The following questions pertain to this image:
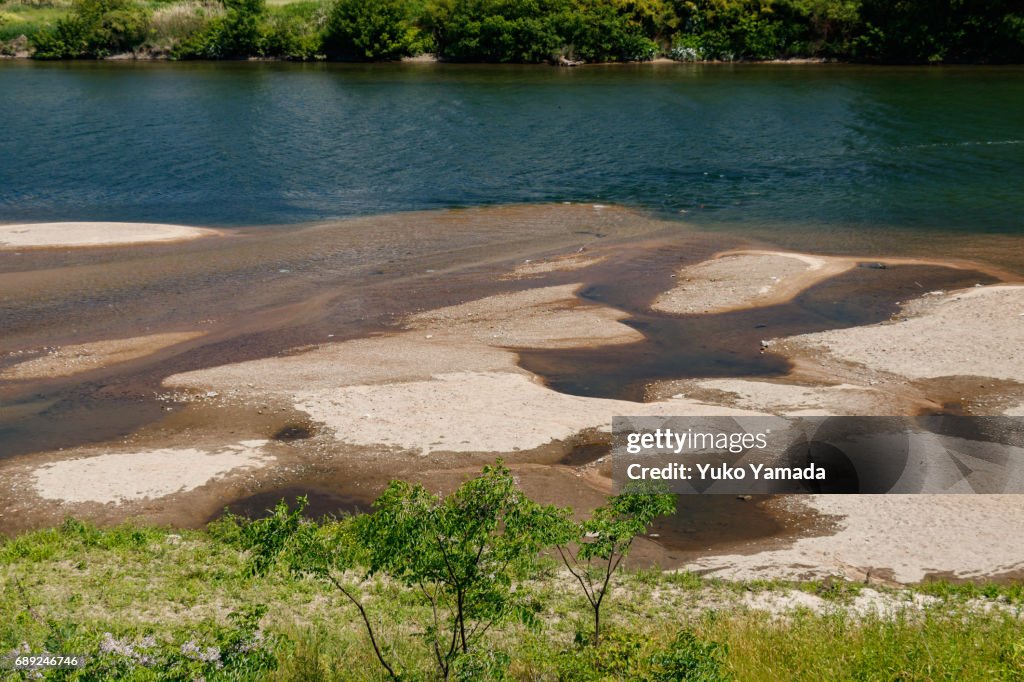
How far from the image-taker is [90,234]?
118 feet

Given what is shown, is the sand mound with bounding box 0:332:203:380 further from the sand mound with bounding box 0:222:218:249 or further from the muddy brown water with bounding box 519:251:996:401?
the sand mound with bounding box 0:222:218:249

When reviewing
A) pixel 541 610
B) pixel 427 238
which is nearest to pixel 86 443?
pixel 541 610

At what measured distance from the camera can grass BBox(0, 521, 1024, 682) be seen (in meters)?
10.3

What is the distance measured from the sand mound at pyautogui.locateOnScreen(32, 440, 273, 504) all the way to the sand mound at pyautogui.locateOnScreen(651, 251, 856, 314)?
13.4 m

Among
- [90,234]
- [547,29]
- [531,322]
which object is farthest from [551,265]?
[547,29]

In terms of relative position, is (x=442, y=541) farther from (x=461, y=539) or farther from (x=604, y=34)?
(x=604, y=34)

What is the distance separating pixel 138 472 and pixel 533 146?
3473 centimetres

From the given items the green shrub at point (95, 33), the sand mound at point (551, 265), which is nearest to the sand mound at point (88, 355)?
the sand mound at point (551, 265)

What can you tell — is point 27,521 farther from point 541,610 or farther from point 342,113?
point 342,113

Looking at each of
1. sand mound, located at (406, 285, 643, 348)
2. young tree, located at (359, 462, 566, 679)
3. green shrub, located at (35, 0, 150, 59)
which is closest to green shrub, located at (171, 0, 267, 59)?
green shrub, located at (35, 0, 150, 59)

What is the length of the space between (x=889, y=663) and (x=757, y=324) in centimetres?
1629

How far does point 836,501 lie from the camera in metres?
16.4

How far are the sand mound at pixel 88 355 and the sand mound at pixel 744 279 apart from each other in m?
13.5

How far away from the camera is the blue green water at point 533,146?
39875mm
